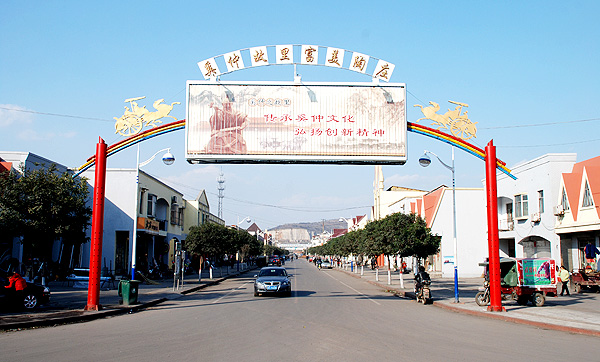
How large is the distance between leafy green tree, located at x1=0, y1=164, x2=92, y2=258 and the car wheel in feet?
11.1

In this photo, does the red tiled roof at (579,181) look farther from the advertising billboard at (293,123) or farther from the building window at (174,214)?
the building window at (174,214)

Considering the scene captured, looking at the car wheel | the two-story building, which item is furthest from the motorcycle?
the car wheel

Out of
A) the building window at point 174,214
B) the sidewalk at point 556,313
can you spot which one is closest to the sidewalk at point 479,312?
the sidewalk at point 556,313

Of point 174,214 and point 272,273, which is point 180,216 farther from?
point 272,273

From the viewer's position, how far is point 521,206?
3538 cm

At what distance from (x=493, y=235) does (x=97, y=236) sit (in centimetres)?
1505

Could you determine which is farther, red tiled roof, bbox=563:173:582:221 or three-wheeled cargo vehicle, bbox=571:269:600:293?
red tiled roof, bbox=563:173:582:221

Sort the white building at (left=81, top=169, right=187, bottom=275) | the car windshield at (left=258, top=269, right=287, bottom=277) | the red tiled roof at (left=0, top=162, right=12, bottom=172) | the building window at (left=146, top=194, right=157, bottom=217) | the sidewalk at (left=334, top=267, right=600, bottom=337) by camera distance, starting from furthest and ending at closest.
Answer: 1. the building window at (left=146, top=194, right=157, bottom=217)
2. the white building at (left=81, top=169, right=187, bottom=275)
3. the car windshield at (left=258, top=269, right=287, bottom=277)
4. the red tiled roof at (left=0, top=162, right=12, bottom=172)
5. the sidewalk at (left=334, top=267, right=600, bottom=337)

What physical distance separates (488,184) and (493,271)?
134 inches

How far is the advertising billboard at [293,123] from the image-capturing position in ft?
63.6

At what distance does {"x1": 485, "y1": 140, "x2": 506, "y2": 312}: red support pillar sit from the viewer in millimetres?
18797

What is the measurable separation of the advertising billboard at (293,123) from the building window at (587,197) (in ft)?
47.9

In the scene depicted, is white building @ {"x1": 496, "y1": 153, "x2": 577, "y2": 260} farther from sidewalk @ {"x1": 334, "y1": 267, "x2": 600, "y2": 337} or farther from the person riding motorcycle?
the person riding motorcycle

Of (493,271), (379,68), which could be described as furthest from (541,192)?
(379,68)
